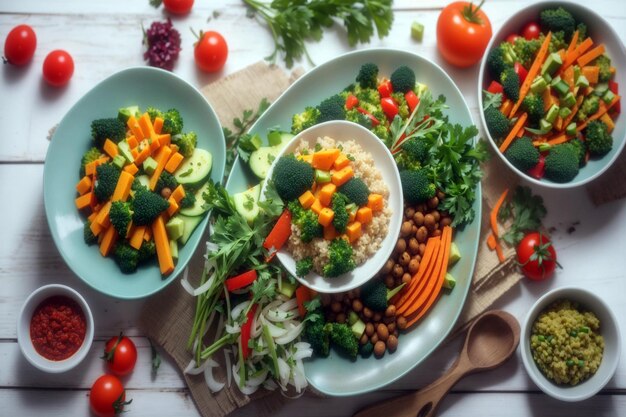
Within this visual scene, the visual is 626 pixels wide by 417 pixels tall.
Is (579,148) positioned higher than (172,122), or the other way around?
(579,148)

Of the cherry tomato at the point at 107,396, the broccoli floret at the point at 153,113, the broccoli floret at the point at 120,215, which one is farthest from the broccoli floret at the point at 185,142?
the cherry tomato at the point at 107,396

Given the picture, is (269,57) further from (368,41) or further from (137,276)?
(137,276)

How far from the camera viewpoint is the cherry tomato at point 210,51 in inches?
140

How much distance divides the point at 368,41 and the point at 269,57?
630mm

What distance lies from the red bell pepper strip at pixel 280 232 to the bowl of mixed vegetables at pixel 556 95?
127cm

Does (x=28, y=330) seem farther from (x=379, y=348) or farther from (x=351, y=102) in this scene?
(x=351, y=102)

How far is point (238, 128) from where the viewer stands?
3516 millimetres

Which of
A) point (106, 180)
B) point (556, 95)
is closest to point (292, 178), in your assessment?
point (106, 180)

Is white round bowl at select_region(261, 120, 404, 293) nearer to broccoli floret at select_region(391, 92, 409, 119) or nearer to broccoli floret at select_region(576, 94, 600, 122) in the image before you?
broccoli floret at select_region(391, 92, 409, 119)

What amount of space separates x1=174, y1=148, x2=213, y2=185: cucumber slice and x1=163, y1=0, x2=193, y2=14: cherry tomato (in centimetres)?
98

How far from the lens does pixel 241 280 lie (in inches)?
124

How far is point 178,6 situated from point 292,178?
1.48 metres

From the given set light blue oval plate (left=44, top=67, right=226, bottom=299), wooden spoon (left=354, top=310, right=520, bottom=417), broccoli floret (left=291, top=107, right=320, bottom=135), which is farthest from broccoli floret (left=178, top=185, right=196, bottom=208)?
wooden spoon (left=354, top=310, right=520, bottom=417)

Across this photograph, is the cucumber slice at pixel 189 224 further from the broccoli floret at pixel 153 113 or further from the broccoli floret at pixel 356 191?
the broccoli floret at pixel 356 191
